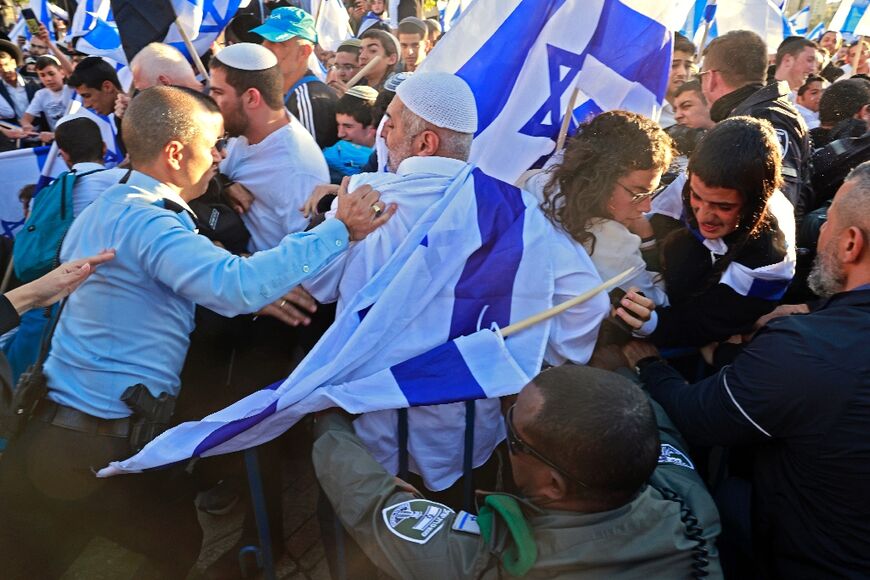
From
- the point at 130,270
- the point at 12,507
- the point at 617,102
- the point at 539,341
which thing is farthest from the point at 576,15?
the point at 12,507

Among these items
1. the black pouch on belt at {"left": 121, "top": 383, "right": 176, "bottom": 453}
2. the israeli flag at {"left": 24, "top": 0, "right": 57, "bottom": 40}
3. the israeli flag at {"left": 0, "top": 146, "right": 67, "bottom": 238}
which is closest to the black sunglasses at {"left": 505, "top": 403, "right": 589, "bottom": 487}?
the black pouch on belt at {"left": 121, "top": 383, "right": 176, "bottom": 453}

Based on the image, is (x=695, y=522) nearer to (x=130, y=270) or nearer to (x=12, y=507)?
(x=130, y=270)

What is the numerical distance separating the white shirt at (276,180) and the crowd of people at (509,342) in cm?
15

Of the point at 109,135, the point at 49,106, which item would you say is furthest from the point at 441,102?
the point at 49,106

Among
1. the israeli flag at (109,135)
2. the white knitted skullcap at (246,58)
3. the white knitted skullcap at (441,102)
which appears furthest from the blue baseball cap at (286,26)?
the white knitted skullcap at (441,102)

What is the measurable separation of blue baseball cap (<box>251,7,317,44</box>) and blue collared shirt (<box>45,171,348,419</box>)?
223 cm

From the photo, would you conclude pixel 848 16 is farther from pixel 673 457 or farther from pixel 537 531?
Answer: pixel 537 531

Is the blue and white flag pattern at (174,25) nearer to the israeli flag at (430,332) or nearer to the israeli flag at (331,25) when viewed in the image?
the israeli flag at (331,25)

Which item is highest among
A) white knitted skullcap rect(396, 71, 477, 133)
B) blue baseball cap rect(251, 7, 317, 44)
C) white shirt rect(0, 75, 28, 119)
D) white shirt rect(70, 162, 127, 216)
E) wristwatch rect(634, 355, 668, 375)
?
white knitted skullcap rect(396, 71, 477, 133)

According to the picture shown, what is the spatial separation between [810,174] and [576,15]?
207 cm

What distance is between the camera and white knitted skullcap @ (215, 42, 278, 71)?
2.91 m

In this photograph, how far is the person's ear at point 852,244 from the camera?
1720mm

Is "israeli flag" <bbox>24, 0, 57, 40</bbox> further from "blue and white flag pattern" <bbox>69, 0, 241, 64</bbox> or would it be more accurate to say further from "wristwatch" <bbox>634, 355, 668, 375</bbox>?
"wristwatch" <bbox>634, 355, 668, 375</bbox>

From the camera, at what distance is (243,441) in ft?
6.14
